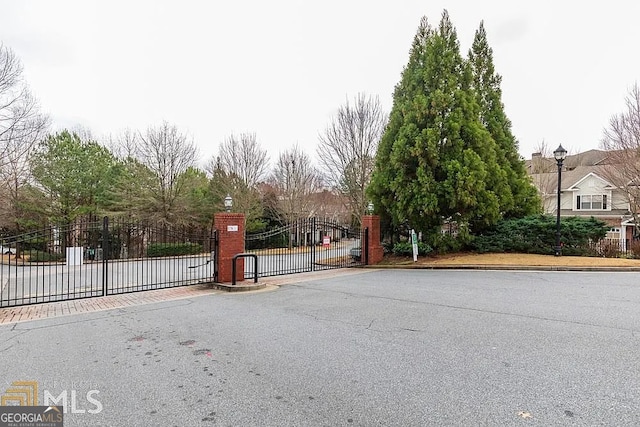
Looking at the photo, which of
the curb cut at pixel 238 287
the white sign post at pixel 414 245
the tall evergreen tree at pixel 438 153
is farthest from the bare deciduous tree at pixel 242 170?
the curb cut at pixel 238 287

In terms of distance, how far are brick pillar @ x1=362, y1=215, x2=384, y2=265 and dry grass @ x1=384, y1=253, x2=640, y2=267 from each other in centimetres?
57

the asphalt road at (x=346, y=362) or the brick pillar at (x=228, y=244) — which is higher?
the brick pillar at (x=228, y=244)

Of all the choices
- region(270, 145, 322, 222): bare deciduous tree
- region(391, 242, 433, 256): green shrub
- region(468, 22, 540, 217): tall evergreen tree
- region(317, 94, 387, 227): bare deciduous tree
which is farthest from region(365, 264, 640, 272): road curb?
region(270, 145, 322, 222): bare deciduous tree

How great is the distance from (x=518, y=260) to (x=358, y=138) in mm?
12131

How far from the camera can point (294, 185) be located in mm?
31281

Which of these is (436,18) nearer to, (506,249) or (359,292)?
(506,249)

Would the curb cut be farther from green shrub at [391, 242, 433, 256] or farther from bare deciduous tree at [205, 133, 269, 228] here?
bare deciduous tree at [205, 133, 269, 228]

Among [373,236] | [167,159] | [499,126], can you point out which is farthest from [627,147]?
[167,159]

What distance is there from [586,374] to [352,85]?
70.4ft

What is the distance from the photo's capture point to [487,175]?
1559 centimetres

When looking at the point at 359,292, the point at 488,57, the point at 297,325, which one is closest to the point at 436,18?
the point at 488,57

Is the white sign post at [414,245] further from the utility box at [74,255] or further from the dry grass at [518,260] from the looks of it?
the utility box at [74,255]

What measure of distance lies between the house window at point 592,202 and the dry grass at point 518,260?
21.8 metres

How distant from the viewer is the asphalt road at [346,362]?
3164 millimetres
